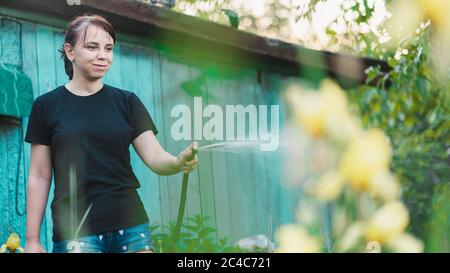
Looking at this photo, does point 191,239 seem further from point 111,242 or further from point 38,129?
point 38,129

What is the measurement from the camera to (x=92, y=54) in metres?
2.48

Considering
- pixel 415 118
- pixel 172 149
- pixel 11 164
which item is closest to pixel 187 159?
pixel 11 164

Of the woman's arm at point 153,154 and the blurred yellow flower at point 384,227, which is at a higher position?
the woman's arm at point 153,154

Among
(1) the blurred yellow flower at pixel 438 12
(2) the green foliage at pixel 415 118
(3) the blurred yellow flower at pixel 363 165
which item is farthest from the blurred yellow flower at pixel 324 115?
(2) the green foliage at pixel 415 118

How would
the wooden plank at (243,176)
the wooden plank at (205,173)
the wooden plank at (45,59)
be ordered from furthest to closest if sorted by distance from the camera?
the wooden plank at (243,176), the wooden plank at (205,173), the wooden plank at (45,59)

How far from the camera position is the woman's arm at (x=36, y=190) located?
2.39m

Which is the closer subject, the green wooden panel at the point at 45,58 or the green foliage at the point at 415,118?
the green wooden panel at the point at 45,58

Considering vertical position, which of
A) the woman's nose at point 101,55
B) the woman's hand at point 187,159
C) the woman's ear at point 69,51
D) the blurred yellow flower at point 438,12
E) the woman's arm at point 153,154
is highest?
the blurred yellow flower at point 438,12

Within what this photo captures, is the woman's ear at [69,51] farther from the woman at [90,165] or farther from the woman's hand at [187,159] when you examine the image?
the woman's hand at [187,159]

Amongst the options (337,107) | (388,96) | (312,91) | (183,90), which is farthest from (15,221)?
(388,96)

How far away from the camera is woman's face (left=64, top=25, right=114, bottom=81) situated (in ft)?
8.12

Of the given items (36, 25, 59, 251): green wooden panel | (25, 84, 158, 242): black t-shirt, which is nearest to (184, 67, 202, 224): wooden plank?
(36, 25, 59, 251): green wooden panel

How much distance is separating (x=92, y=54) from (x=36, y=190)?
42cm
